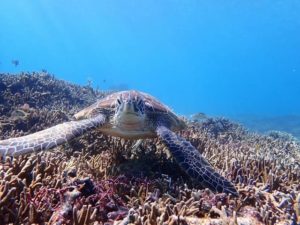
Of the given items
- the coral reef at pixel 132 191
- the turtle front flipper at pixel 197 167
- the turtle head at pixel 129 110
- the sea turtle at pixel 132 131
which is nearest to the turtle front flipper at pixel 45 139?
the sea turtle at pixel 132 131

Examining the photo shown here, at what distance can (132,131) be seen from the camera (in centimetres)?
532

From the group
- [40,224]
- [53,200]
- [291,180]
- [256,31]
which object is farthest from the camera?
[256,31]

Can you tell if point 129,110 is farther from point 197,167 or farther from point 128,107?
point 197,167

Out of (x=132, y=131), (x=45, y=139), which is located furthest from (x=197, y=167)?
(x=45, y=139)

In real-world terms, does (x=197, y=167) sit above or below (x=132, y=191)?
above

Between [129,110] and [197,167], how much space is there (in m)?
1.65

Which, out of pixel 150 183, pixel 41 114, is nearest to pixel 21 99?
pixel 41 114

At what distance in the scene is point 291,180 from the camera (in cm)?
467

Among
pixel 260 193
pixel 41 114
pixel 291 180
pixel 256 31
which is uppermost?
pixel 256 31

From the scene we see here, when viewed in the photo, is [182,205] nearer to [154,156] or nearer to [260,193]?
[260,193]

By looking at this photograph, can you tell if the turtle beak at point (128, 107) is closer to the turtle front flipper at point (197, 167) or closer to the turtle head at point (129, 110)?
the turtle head at point (129, 110)

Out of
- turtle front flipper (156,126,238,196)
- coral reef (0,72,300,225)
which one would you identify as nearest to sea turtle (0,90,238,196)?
turtle front flipper (156,126,238,196)

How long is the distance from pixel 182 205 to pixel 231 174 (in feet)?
5.18

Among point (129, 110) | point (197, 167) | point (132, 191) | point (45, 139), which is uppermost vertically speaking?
point (129, 110)
